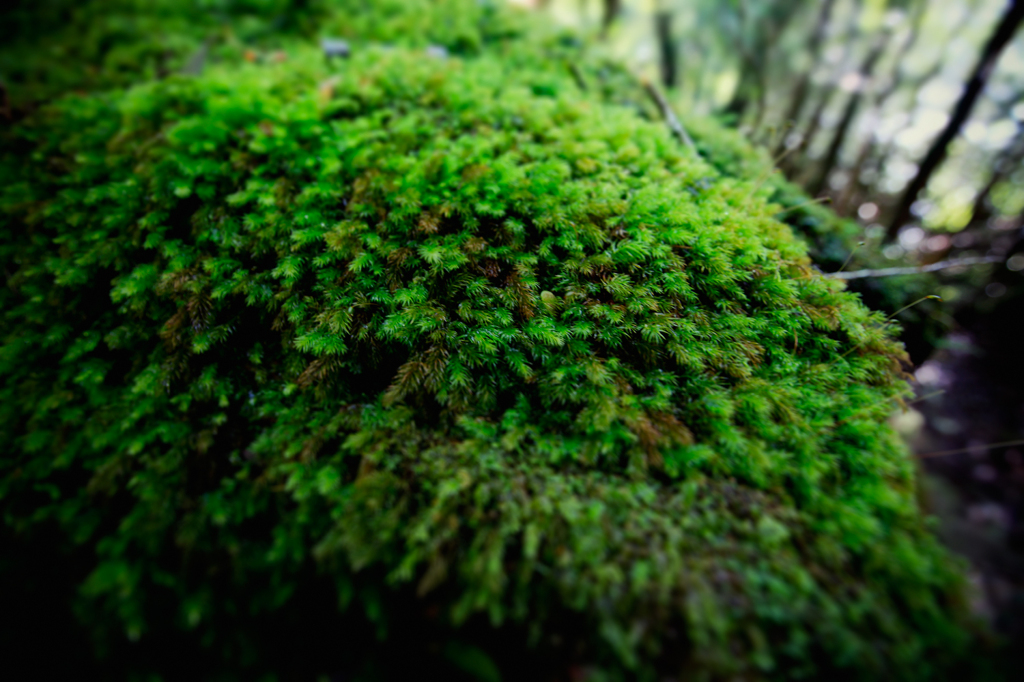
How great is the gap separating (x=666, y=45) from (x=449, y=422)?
1065 cm

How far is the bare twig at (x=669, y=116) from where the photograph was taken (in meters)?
3.20

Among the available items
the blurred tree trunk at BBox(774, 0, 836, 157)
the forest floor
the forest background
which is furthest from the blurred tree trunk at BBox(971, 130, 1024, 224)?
the blurred tree trunk at BBox(774, 0, 836, 157)

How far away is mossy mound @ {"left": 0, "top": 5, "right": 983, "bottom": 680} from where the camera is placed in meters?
1.34

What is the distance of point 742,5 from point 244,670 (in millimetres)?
12275

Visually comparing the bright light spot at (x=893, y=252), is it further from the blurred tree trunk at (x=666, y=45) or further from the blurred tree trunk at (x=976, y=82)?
the blurred tree trunk at (x=666, y=45)

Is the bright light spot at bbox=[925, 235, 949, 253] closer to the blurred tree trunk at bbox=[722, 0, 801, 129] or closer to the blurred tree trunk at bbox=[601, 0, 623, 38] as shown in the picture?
the blurred tree trunk at bbox=[722, 0, 801, 129]

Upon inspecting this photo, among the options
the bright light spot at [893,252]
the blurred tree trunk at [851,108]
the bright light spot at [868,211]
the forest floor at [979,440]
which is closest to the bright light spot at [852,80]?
the blurred tree trunk at [851,108]

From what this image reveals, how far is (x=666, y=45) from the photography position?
872 cm

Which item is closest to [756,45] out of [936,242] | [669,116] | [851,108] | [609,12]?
[609,12]

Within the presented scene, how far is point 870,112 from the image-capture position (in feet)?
39.4

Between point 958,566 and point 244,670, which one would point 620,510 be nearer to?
point 958,566

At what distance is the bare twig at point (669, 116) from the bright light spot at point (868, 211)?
9.24 m

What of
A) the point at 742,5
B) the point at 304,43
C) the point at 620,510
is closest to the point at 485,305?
the point at 620,510

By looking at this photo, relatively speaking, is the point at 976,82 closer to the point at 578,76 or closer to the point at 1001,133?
the point at 578,76
